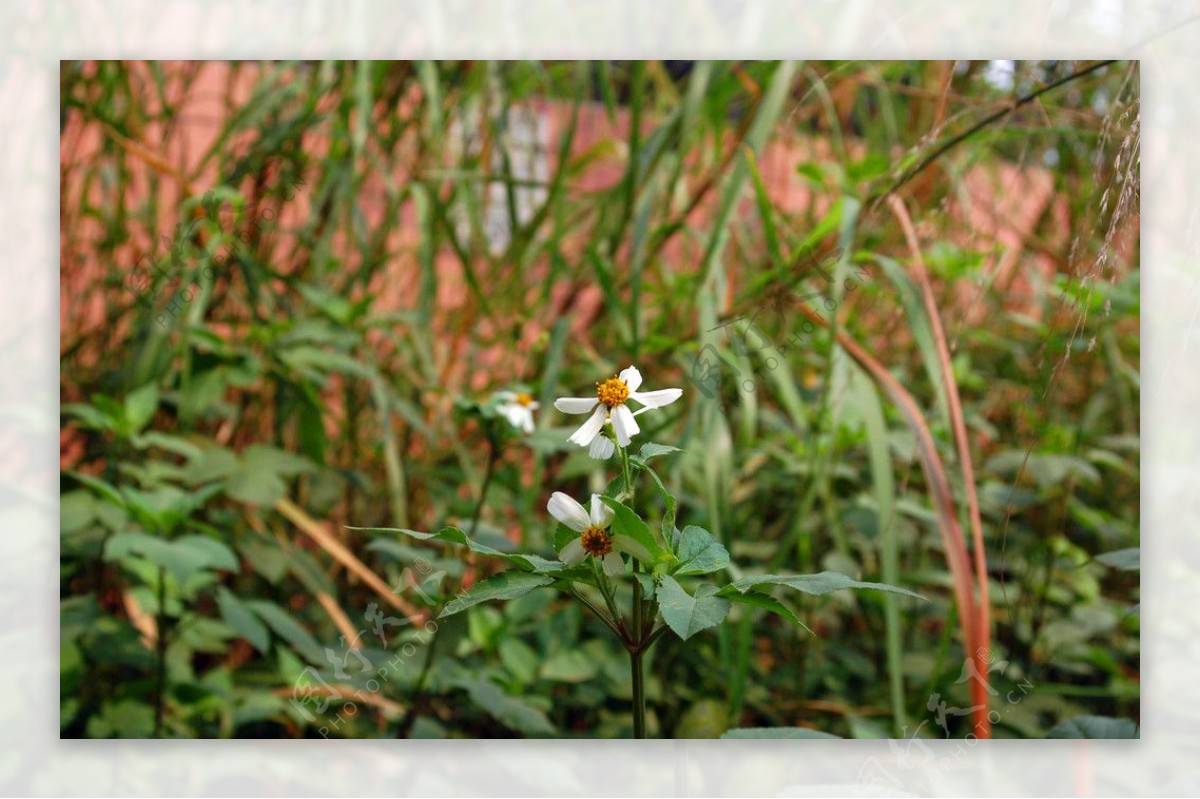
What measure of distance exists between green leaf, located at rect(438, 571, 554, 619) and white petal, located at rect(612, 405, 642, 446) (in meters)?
0.07

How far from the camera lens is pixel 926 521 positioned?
113cm

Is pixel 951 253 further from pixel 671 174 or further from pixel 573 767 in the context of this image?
pixel 573 767

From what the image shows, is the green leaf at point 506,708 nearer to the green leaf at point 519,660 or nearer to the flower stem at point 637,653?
the green leaf at point 519,660

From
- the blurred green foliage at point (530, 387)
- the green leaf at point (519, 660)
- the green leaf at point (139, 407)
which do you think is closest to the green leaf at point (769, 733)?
the blurred green foliage at point (530, 387)

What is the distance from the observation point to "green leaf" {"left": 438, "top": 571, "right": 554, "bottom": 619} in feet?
1.41

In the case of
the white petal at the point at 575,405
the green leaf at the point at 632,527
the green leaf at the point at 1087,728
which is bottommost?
the green leaf at the point at 1087,728

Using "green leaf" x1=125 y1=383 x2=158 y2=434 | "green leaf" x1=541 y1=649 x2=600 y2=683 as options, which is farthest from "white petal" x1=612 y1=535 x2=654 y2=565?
"green leaf" x1=125 y1=383 x2=158 y2=434

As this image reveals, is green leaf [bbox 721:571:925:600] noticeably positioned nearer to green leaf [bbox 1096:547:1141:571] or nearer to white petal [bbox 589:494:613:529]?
white petal [bbox 589:494:613:529]

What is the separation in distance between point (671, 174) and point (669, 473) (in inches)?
12.8

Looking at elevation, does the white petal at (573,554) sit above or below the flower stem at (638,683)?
above

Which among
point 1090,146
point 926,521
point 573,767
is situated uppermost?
point 1090,146

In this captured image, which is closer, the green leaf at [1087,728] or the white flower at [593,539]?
the white flower at [593,539]

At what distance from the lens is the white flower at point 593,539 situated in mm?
441

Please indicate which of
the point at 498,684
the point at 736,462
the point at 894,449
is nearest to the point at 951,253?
the point at 894,449
